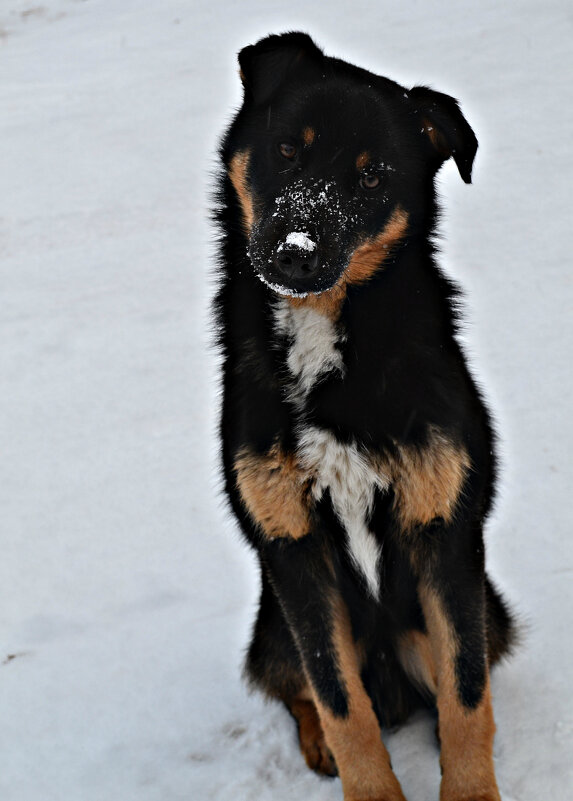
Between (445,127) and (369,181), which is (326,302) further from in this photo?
(445,127)

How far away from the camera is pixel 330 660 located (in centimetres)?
285

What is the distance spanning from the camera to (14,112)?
28.6 ft

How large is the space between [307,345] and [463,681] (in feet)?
3.95

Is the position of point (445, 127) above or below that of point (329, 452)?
above

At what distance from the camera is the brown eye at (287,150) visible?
287 cm

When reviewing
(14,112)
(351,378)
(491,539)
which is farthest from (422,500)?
(14,112)

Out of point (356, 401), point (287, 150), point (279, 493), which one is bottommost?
point (279, 493)

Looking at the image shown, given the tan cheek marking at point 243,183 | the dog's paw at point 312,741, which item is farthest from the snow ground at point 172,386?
the tan cheek marking at point 243,183

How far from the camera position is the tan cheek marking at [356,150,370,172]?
9.21 feet

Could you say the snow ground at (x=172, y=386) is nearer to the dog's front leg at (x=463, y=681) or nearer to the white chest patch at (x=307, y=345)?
the dog's front leg at (x=463, y=681)

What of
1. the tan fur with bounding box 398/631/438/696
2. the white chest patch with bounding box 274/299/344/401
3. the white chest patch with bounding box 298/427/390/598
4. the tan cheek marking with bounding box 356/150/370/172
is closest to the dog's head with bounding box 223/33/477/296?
the tan cheek marking with bounding box 356/150/370/172

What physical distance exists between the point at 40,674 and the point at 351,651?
152cm

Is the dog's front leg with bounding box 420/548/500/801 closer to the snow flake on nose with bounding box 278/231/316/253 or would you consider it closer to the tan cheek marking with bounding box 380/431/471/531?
the tan cheek marking with bounding box 380/431/471/531

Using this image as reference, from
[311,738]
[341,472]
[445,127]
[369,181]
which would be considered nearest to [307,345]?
[341,472]
